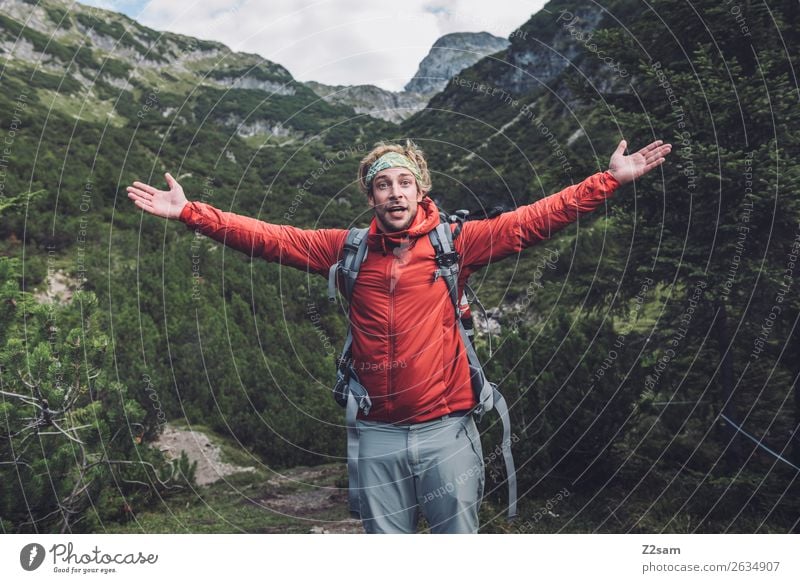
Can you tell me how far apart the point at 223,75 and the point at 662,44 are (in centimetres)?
6596

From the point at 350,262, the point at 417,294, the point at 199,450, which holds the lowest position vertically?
the point at 199,450

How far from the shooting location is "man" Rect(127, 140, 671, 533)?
11.5 feet

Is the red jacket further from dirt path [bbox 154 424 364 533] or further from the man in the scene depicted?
dirt path [bbox 154 424 364 533]

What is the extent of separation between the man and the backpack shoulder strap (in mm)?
49

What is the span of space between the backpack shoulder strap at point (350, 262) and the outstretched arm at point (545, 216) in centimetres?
55

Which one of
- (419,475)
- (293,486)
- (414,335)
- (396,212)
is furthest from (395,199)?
(293,486)

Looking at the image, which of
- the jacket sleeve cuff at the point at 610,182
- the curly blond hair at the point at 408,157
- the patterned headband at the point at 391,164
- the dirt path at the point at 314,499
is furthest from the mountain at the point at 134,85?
the jacket sleeve cuff at the point at 610,182

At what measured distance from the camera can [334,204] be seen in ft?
79.2

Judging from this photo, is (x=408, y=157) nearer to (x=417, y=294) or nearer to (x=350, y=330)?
(x=417, y=294)

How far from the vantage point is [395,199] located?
360cm

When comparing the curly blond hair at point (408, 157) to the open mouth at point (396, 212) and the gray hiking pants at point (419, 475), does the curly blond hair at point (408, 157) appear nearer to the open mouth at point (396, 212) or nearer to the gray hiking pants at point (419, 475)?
the open mouth at point (396, 212)

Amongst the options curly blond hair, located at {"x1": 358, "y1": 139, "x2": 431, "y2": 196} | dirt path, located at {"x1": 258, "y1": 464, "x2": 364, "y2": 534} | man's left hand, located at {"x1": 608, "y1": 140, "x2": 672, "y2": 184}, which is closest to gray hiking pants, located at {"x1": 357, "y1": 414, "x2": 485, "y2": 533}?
curly blond hair, located at {"x1": 358, "y1": 139, "x2": 431, "y2": 196}

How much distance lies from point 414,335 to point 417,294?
233 millimetres

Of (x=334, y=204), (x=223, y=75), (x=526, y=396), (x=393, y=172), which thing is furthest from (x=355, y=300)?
(x=223, y=75)
